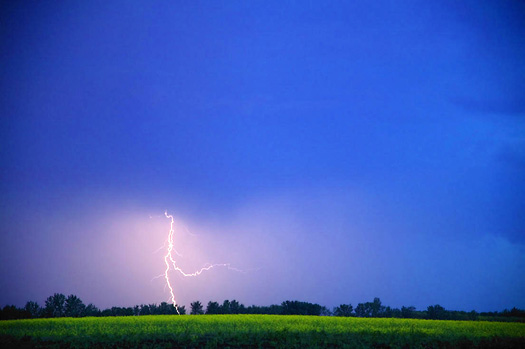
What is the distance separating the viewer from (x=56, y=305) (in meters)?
38.4

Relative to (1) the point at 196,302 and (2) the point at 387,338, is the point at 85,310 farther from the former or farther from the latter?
(2) the point at 387,338

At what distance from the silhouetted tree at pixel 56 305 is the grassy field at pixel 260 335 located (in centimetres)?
1735

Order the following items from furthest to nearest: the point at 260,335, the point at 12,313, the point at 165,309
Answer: the point at 165,309 < the point at 12,313 < the point at 260,335

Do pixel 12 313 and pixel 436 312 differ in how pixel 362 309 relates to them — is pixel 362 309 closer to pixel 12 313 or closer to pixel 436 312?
pixel 436 312

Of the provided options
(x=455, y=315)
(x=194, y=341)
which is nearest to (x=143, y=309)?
(x=194, y=341)

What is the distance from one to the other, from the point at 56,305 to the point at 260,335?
2977 cm

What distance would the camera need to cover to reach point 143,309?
3716 cm

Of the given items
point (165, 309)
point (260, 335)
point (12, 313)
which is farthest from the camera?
point (165, 309)

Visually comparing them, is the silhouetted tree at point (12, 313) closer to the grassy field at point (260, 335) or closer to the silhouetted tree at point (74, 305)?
the silhouetted tree at point (74, 305)

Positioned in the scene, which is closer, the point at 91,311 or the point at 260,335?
the point at 260,335

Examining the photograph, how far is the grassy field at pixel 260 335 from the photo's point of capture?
17.5 meters

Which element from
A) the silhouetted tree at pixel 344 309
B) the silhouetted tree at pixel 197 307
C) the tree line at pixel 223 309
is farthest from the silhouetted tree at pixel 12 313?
the silhouetted tree at pixel 344 309

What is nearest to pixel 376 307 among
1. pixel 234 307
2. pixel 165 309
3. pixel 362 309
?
pixel 362 309

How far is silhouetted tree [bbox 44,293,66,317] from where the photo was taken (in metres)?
37.9
